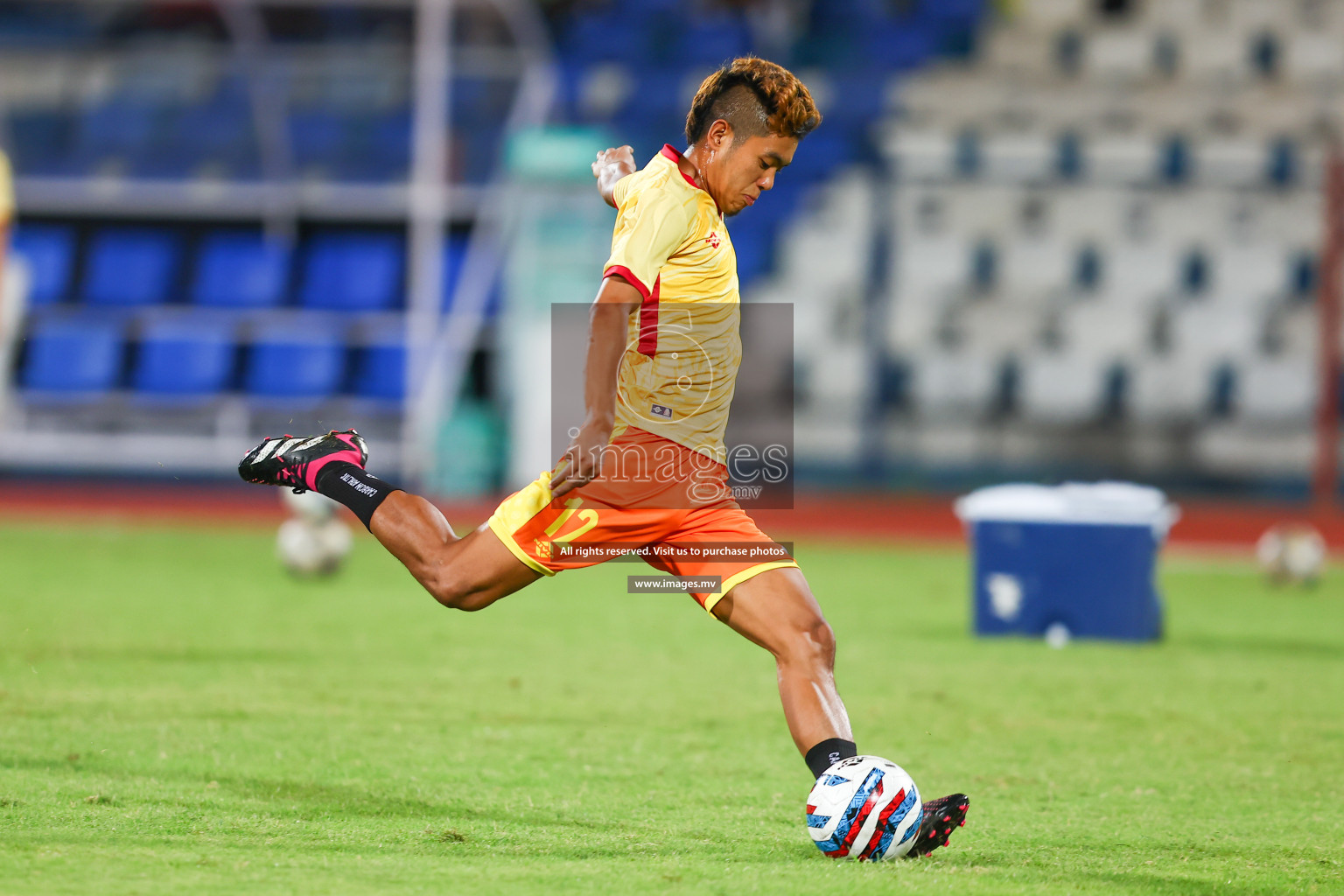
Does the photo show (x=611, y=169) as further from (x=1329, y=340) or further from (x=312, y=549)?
(x=1329, y=340)

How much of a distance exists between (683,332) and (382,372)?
13493 mm

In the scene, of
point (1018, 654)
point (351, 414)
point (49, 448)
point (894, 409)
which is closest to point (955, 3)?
point (894, 409)

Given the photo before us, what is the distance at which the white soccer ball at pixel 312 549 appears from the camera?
35.0ft

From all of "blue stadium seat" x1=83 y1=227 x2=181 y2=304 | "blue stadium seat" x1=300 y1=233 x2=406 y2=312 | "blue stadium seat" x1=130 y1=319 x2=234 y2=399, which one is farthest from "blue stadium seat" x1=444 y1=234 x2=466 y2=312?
"blue stadium seat" x1=83 y1=227 x2=181 y2=304

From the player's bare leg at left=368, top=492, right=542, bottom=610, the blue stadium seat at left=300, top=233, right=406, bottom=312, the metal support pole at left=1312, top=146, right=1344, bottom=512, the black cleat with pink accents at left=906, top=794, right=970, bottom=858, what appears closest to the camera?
the black cleat with pink accents at left=906, top=794, right=970, bottom=858

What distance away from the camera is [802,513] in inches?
628

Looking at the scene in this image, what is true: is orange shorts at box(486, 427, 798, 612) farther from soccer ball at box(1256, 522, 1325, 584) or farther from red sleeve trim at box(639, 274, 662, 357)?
soccer ball at box(1256, 522, 1325, 584)

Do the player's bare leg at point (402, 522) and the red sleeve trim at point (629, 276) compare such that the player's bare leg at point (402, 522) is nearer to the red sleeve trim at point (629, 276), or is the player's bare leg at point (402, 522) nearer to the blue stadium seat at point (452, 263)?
the red sleeve trim at point (629, 276)

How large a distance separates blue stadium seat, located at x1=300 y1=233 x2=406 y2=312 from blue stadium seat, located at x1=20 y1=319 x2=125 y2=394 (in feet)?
6.72

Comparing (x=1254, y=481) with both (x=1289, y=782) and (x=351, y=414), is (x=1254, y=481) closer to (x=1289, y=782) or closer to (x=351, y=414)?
(x=351, y=414)

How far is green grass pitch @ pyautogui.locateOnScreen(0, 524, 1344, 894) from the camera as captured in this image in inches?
156

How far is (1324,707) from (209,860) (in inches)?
185

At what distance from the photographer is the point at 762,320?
15.8 meters

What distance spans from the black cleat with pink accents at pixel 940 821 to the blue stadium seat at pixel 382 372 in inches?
537
